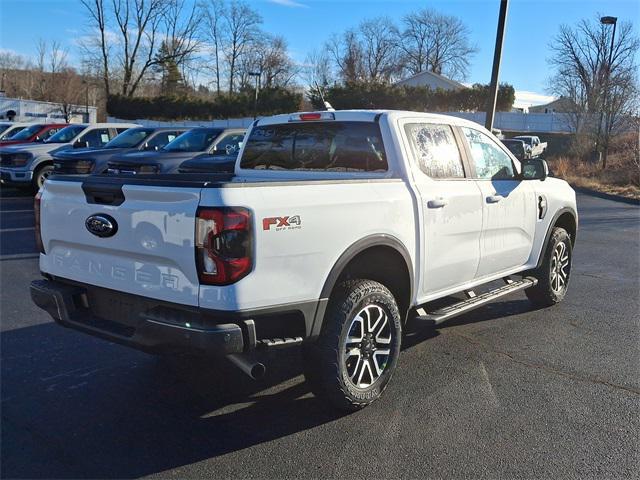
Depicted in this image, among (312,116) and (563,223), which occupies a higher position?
(312,116)

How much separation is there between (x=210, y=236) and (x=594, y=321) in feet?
14.3

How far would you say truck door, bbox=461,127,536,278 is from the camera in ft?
16.5

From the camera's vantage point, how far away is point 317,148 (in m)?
4.88

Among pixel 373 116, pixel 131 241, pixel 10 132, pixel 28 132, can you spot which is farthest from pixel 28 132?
pixel 131 241

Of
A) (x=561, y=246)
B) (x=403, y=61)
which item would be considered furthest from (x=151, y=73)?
(x=561, y=246)

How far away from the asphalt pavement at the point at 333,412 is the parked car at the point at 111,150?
7889 millimetres

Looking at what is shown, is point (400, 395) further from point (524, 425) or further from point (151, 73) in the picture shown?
point (151, 73)

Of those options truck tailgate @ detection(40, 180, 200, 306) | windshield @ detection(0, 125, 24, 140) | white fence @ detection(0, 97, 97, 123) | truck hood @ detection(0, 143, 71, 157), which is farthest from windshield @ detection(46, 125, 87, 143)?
white fence @ detection(0, 97, 97, 123)

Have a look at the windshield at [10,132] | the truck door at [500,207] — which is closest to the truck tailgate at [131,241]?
the truck door at [500,207]

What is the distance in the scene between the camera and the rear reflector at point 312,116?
15.8ft

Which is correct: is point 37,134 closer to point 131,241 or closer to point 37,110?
point 131,241

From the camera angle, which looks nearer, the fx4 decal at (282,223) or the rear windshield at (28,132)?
the fx4 decal at (282,223)

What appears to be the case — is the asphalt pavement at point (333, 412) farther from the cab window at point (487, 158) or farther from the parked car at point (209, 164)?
the parked car at point (209, 164)

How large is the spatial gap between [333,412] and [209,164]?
773cm
